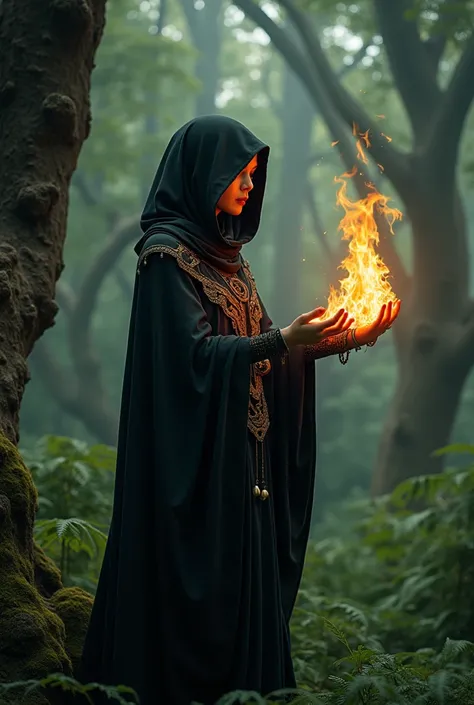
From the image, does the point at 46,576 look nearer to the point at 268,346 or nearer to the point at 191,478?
the point at 191,478

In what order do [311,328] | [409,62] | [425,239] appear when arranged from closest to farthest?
[311,328] < [425,239] < [409,62]

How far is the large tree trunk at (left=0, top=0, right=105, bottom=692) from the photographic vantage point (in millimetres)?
4445

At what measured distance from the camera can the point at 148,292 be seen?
3.72 metres

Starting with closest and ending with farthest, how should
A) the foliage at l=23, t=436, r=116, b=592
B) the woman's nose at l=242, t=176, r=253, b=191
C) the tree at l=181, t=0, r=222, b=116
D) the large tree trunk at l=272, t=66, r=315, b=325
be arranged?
the woman's nose at l=242, t=176, r=253, b=191 < the foliage at l=23, t=436, r=116, b=592 < the large tree trunk at l=272, t=66, r=315, b=325 < the tree at l=181, t=0, r=222, b=116

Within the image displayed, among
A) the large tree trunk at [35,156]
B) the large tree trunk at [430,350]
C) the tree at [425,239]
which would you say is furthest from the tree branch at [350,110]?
the large tree trunk at [35,156]

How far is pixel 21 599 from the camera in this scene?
3.75 metres

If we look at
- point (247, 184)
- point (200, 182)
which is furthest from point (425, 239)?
point (200, 182)

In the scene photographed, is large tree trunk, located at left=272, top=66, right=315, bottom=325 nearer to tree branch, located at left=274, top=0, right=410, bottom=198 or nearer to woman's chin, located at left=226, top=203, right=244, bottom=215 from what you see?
tree branch, located at left=274, top=0, right=410, bottom=198

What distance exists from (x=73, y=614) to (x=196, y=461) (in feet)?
3.58

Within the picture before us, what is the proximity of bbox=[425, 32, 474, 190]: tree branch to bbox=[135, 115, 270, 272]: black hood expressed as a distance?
285 inches

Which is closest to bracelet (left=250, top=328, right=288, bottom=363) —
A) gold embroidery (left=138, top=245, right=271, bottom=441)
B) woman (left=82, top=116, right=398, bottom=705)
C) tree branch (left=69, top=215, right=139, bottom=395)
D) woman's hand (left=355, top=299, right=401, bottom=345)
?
woman (left=82, top=116, right=398, bottom=705)

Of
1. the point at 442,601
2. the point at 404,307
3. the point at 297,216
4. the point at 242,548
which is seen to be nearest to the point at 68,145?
the point at 242,548

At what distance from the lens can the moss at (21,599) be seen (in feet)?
11.8

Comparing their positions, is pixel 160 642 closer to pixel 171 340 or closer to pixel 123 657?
pixel 123 657
